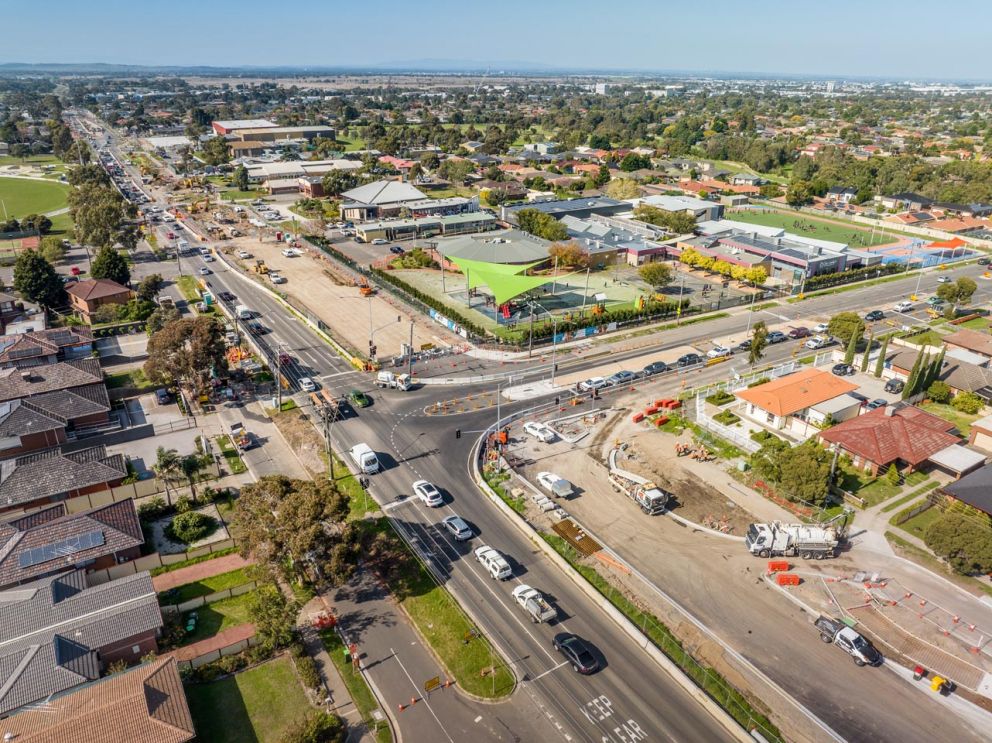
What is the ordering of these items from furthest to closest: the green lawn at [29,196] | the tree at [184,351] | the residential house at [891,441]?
1. the green lawn at [29,196]
2. the tree at [184,351]
3. the residential house at [891,441]

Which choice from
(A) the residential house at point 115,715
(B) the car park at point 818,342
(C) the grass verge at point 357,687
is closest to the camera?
(A) the residential house at point 115,715

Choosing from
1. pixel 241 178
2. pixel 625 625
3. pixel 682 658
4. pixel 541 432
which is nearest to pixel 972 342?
pixel 541 432

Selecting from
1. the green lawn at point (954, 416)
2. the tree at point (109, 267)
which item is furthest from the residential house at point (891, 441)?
the tree at point (109, 267)

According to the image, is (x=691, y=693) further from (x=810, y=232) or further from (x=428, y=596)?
(x=810, y=232)

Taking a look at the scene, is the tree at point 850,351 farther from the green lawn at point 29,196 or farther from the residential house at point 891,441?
the green lawn at point 29,196

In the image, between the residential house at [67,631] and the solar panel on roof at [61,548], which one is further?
the solar panel on roof at [61,548]

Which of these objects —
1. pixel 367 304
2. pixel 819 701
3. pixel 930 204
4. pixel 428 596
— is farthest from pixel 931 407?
pixel 930 204

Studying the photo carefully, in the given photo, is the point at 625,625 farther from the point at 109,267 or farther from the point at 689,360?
the point at 109,267
